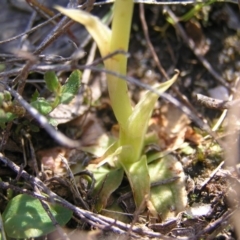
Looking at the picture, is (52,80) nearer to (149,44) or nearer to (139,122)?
(139,122)

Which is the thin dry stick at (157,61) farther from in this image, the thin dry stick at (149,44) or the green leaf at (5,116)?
the green leaf at (5,116)

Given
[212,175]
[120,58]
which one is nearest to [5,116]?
[120,58]

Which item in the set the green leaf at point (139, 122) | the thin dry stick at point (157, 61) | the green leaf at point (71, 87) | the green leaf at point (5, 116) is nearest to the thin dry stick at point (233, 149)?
the thin dry stick at point (157, 61)

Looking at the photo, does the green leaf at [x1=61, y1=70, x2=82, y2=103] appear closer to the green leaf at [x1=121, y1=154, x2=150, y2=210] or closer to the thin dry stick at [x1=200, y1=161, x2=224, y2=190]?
the green leaf at [x1=121, y1=154, x2=150, y2=210]

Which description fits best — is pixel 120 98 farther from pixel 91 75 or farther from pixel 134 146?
pixel 91 75

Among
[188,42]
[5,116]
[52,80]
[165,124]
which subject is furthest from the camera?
[188,42]

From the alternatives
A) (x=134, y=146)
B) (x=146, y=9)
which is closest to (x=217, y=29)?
(x=146, y=9)
